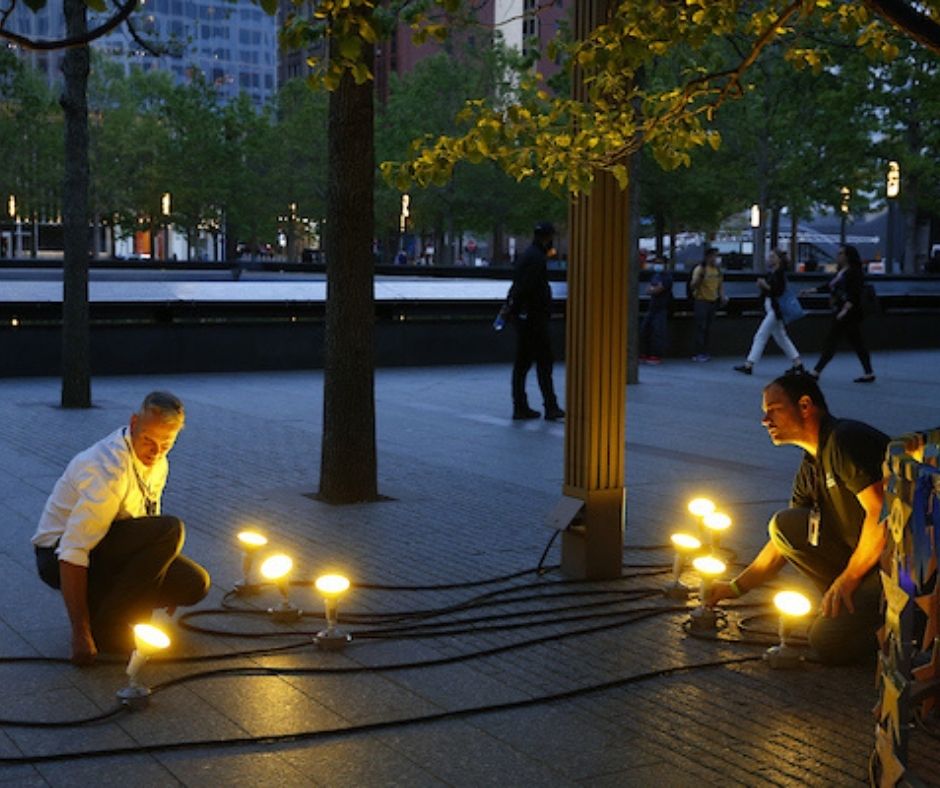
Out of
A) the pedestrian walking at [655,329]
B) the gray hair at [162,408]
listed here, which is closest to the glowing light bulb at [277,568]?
the gray hair at [162,408]

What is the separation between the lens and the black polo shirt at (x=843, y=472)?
253 inches

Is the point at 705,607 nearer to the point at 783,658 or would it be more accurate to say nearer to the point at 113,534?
the point at 783,658

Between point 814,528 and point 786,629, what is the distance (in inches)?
19.9

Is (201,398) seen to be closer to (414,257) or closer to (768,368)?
(768,368)

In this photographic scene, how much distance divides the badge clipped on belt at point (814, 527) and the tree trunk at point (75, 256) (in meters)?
10.8

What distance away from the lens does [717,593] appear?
7406 millimetres

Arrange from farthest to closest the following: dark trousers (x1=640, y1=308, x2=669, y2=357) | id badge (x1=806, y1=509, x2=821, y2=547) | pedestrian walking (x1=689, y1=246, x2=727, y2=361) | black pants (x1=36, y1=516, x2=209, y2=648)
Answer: pedestrian walking (x1=689, y1=246, x2=727, y2=361) < dark trousers (x1=640, y1=308, x2=669, y2=357) < id badge (x1=806, y1=509, x2=821, y2=547) < black pants (x1=36, y1=516, x2=209, y2=648)

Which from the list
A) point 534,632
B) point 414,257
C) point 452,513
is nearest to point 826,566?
point 534,632

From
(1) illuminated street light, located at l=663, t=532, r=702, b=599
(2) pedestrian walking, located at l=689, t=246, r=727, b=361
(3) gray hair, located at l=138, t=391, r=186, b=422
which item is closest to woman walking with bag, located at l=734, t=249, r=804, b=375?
(2) pedestrian walking, located at l=689, t=246, r=727, b=361

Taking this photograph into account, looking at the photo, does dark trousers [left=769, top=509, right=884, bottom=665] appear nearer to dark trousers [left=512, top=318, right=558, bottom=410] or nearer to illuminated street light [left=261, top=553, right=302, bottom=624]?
illuminated street light [left=261, top=553, right=302, bottom=624]

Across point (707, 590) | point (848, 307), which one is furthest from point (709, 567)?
point (848, 307)

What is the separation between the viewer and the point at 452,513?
10.3 metres

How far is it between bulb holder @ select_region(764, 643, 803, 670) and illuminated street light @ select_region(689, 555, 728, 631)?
0.57 m

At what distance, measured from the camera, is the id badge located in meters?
6.90
